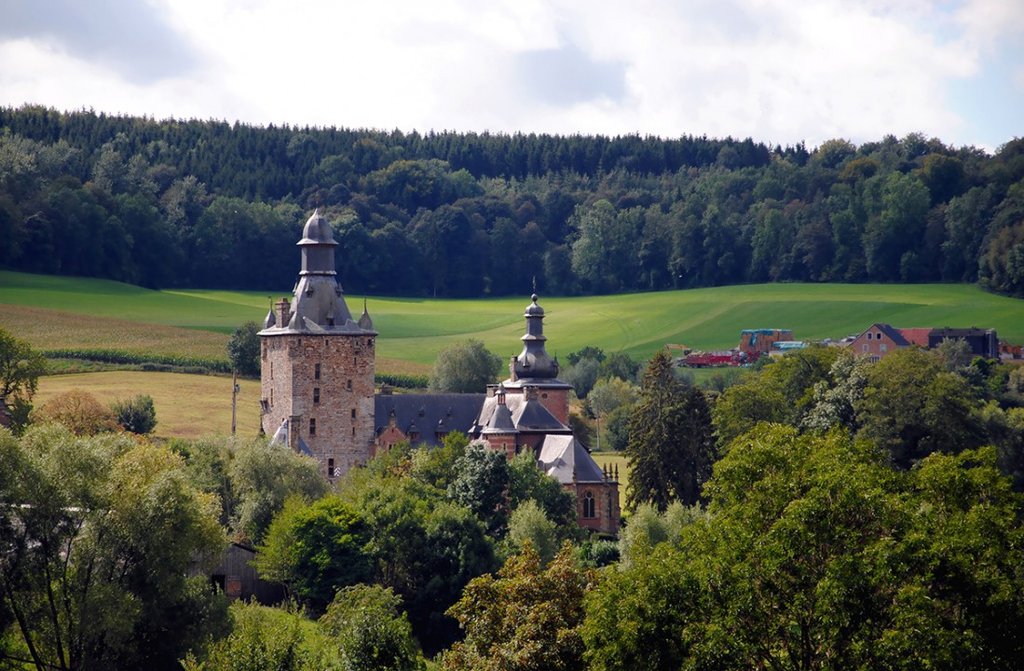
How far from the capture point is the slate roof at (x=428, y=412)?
331ft

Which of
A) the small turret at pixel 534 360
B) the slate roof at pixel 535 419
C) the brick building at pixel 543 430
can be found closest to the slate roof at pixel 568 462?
the brick building at pixel 543 430

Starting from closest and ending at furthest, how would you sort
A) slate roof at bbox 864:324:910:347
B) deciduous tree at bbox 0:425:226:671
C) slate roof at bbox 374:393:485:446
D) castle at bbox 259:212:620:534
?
1. deciduous tree at bbox 0:425:226:671
2. castle at bbox 259:212:620:534
3. slate roof at bbox 374:393:485:446
4. slate roof at bbox 864:324:910:347

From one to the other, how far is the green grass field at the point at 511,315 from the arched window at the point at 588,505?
120 ft

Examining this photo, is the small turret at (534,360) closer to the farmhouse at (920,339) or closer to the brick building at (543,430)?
the brick building at (543,430)

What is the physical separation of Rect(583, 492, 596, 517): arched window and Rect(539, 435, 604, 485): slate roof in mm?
675

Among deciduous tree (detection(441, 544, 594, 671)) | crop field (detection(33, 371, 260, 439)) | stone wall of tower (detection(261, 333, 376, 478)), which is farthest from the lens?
crop field (detection(33, 371, 260, 439))

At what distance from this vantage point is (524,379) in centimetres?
10388

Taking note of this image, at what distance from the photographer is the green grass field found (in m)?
124

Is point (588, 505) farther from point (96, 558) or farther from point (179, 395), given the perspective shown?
point (96, 558)

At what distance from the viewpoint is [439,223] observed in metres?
183

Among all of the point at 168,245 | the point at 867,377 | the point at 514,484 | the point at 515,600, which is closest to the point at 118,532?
the point at 515,600

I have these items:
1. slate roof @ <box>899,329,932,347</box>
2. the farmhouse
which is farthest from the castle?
slate roof @ <box>899,329,932,347</box>

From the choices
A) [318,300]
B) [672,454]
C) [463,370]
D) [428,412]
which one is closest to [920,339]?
[463,370]

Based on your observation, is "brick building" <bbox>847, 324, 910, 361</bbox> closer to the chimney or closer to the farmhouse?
the farmhouse
